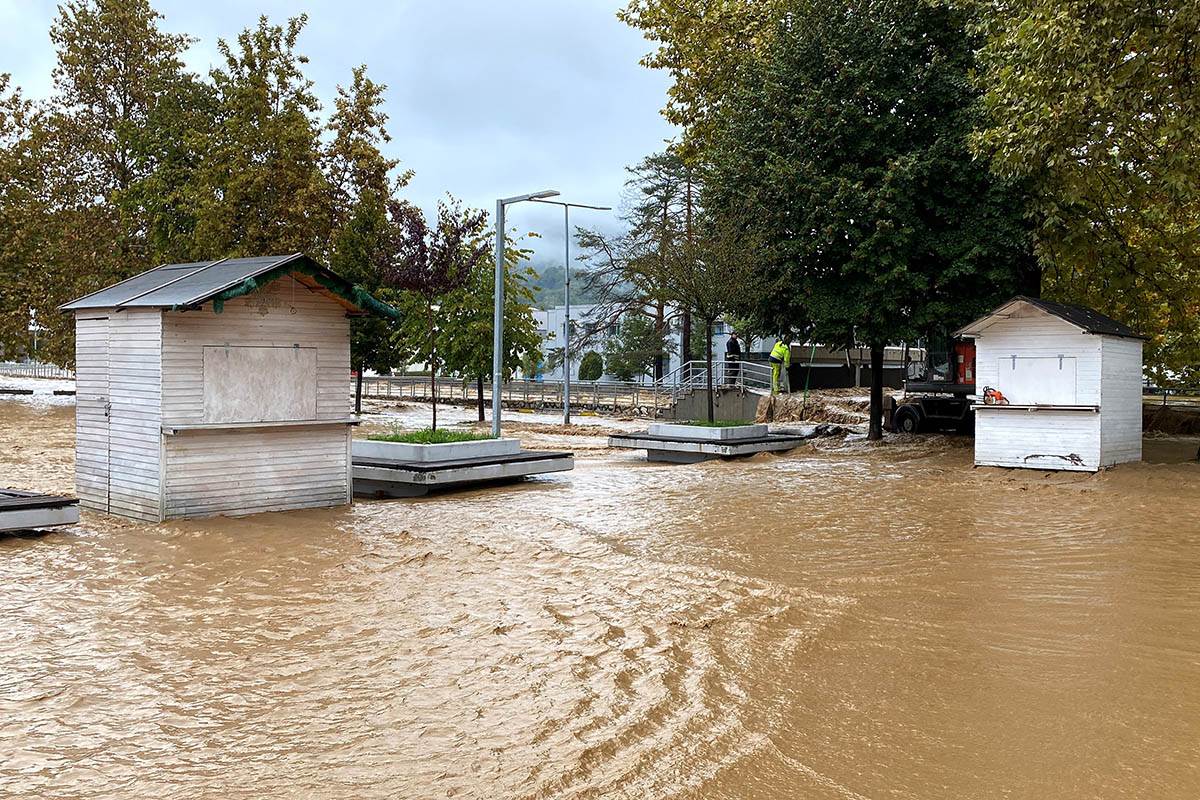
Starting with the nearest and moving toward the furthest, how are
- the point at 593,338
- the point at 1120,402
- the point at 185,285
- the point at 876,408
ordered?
the point at 185,285, the point at 1120,402, the point at 876,408, the point at 593,338

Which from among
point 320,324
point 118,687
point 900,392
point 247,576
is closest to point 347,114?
point 900,392

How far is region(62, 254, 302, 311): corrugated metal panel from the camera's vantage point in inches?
513

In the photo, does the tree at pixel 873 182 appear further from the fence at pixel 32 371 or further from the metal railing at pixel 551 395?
the fence at pixel 32 371

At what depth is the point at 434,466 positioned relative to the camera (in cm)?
1659

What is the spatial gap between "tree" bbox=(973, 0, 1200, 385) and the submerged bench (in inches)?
407

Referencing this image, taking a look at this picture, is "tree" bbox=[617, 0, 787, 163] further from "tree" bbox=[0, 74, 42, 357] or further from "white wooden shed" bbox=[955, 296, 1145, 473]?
"tree" bbox=[0, 74, 42, 357]

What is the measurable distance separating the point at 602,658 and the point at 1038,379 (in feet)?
48.1

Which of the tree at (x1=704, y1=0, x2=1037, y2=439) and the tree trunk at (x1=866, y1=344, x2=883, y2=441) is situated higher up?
the tree at (x1=704, y1=0, x2=1037, y2=439)

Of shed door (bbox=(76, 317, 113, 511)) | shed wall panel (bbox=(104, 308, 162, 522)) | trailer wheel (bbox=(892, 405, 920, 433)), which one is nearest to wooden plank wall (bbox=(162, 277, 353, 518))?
shed wall panel (bbox=(104, 308, 162, 522))

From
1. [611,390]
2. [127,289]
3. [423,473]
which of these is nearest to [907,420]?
[423,473]

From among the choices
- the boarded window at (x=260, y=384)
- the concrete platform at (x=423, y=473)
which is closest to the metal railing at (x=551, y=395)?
the concrete platform at (x=423, y=473)

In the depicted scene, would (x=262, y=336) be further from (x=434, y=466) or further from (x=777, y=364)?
(x=777, y=364)

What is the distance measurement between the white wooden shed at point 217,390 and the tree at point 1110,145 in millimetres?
11600

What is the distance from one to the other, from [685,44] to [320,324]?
789 inches
